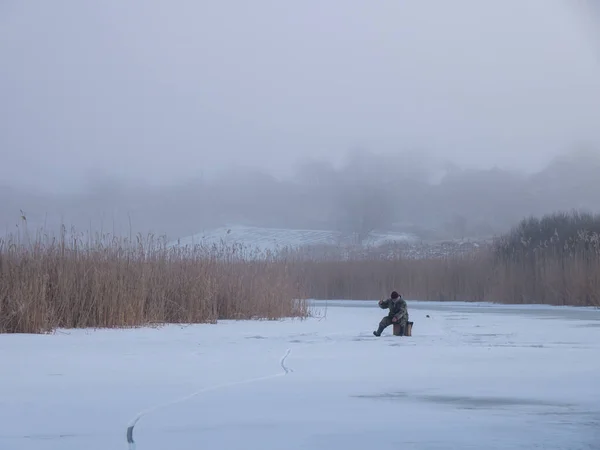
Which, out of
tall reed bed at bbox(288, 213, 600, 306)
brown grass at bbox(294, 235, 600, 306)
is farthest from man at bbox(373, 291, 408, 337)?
brown grass at bbox(294, 235, 600, 306)

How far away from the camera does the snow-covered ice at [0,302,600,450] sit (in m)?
3.77

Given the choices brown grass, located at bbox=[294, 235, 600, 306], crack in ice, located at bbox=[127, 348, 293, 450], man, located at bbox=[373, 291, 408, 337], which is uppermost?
brown grass, located at bbox=[294, 235, 600, 306]

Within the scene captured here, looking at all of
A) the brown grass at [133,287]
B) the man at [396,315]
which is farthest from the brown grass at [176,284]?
the man at [396,315]

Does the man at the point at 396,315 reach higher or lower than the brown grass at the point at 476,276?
lower

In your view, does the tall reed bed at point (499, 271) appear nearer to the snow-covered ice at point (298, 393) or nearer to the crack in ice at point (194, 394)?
the snow-covered ice at point (298, 393)

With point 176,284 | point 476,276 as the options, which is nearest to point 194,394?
point 176,284

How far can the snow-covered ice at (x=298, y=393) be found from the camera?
148 inches

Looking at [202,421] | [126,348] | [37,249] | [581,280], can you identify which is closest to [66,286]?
[37,249]

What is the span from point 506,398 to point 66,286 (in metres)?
7.57

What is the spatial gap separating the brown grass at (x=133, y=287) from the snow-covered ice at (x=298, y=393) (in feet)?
3.89

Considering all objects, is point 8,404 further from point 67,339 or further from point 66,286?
point 66,286

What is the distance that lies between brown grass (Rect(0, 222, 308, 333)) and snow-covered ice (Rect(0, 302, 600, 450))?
1.19m

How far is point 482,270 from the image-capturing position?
23.8 meters

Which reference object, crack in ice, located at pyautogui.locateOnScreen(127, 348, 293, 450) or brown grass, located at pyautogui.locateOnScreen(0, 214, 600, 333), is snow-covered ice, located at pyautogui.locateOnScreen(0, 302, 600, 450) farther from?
brown grass, located at pyautogui.locateOnScreen(0, 214, 600, 333)
